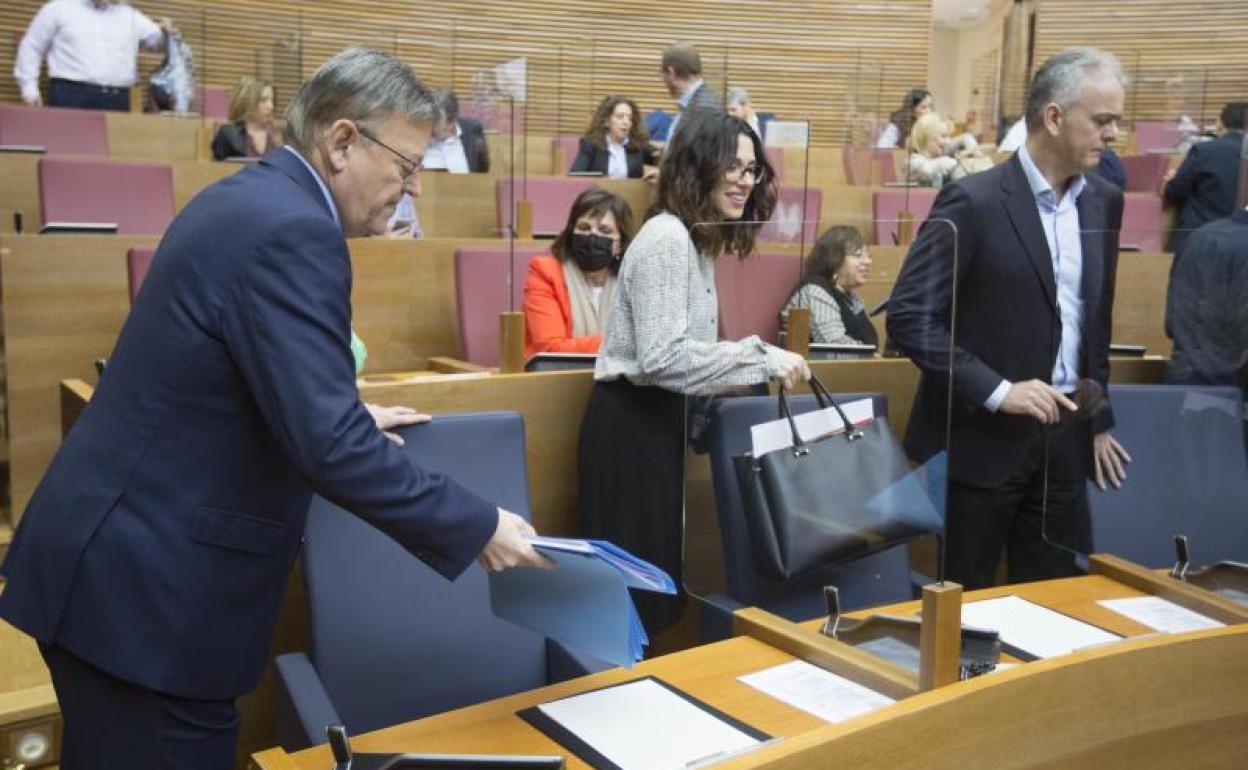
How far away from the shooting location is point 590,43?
30.9ft

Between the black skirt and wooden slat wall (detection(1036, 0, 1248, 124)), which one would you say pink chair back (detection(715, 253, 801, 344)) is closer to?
the black skirt

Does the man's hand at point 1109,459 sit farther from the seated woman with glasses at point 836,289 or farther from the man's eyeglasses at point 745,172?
the man's eyeglasses at point 745,172

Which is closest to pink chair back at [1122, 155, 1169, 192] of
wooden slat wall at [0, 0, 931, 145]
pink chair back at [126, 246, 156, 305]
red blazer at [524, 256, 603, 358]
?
wooden slat wall at [0, 0, 931, 145]

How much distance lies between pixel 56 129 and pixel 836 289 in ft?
16.3

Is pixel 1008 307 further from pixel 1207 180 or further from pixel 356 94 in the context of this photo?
pixel 1207 180

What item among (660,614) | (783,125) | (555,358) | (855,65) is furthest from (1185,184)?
(855,65)

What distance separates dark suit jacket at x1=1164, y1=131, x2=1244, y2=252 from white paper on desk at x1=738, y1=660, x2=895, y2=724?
4.07 meters

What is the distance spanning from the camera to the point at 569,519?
7.93ft

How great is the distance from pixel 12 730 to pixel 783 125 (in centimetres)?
413

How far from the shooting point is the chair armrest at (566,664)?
1.67m

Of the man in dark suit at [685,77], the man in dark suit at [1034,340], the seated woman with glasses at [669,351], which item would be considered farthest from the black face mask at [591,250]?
the man in dark suit at [685,77]

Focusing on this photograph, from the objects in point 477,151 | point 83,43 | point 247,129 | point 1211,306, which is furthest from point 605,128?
point 1211,306

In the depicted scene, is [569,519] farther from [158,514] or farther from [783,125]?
[783,125]

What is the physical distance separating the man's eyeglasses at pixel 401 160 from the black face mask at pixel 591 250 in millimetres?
1872
